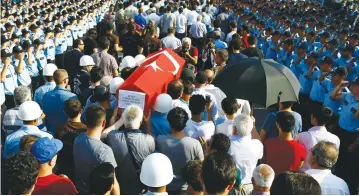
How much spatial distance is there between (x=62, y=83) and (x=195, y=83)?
64.0 inches

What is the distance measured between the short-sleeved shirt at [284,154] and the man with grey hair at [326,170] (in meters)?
0.40

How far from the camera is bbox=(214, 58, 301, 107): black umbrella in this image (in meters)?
4.55

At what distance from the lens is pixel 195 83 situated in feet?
17.4

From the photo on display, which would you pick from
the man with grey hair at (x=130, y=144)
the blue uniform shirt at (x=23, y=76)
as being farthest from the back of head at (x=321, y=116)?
the blue uniform shirt at (x=23, y=76)

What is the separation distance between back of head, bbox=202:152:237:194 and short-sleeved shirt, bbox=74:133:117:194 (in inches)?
43.9

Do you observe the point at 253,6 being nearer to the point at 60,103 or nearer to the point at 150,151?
the point at 60,103

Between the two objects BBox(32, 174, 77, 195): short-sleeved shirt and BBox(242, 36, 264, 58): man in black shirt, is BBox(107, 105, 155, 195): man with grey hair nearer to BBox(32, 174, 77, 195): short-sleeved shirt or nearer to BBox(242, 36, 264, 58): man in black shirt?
BBox(32, 174, 77, 195): short-sleeved shirt

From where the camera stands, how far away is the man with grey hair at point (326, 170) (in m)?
3.44

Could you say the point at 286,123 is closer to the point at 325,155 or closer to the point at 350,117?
the point at 325,155

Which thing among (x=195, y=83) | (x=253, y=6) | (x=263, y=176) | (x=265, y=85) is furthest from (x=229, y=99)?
(x=253, y=6)

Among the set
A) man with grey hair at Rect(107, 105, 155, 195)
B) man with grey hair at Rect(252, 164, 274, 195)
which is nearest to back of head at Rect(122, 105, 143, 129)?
man with grey hair at Rect(107, 105, 155, 195)

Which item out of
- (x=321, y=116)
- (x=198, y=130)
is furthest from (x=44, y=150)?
(x=321, y=116)

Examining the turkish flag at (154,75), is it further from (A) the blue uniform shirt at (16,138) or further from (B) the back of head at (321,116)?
(B) the back of head at (321,116)

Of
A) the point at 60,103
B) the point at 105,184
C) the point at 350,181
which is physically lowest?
the point at 350,181
